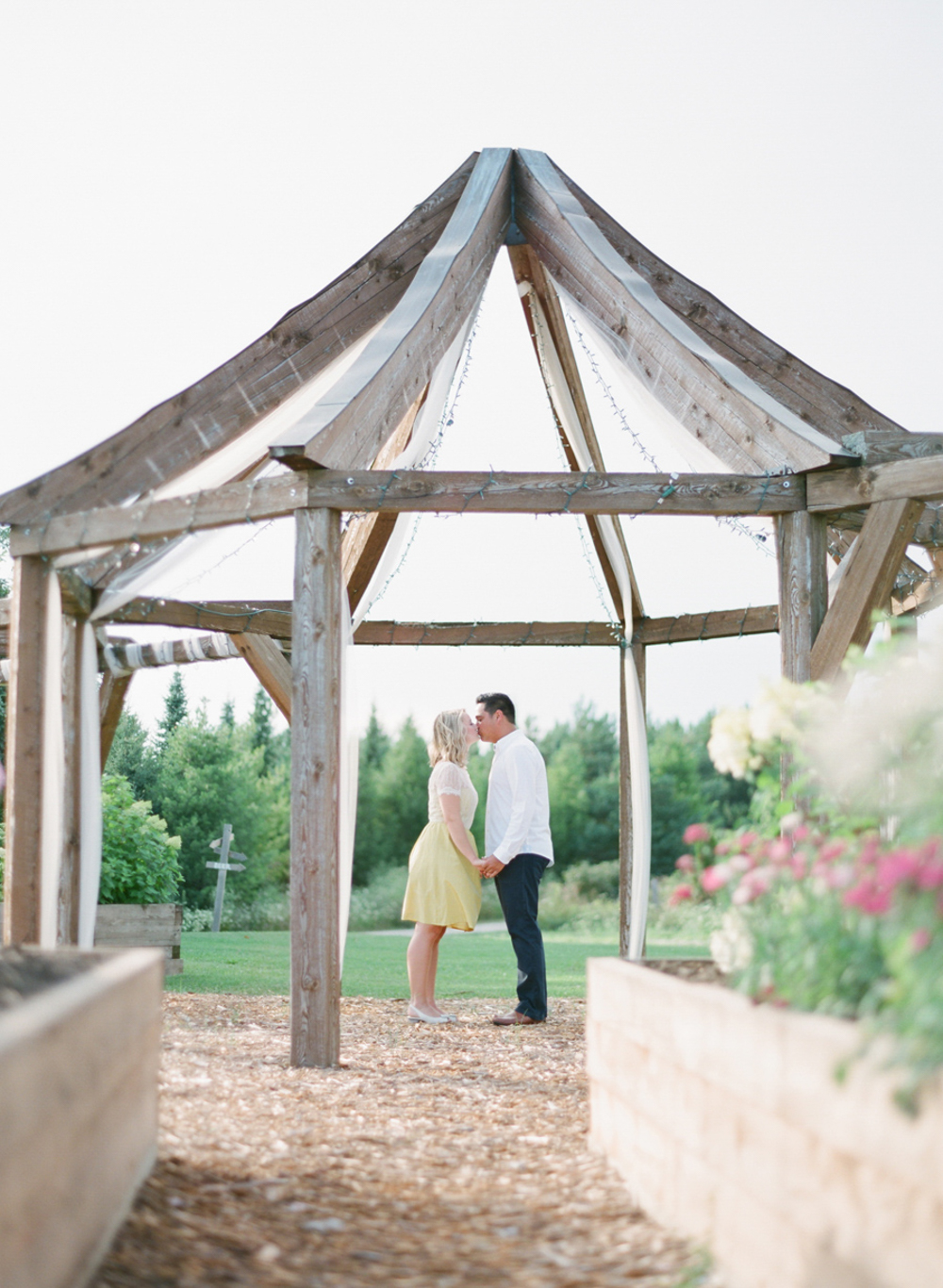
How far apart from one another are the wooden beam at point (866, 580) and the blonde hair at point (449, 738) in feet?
5.79

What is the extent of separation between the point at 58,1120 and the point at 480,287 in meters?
4.43

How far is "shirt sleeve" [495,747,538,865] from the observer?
530 centimetres

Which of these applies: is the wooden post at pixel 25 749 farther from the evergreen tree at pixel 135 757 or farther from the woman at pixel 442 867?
the evergreen tree at pixel 135 757

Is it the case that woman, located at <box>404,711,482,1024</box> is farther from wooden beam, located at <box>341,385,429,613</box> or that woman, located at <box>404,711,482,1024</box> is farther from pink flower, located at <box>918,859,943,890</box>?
pink flower, located at <box>918,859,943,890</box>

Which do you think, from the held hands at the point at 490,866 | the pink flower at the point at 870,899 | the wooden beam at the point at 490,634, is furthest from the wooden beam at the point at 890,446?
the wooden beam at the point at 490,634

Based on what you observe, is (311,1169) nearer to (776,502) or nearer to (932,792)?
(932,792)

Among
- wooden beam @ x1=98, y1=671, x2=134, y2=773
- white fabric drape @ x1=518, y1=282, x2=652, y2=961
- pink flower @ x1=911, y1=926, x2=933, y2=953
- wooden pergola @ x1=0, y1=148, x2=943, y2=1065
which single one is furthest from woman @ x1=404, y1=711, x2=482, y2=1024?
pink flower @ x1=911, y1=926, x2=933, y2=953

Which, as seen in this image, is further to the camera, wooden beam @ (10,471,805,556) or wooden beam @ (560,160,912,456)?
wooden beam @ (560,160,912,456)

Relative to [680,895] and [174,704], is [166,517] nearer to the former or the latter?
[680,895]

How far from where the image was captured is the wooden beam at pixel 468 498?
4316mm

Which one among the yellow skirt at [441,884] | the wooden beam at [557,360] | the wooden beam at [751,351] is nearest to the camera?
the wooden beam at [751,351]

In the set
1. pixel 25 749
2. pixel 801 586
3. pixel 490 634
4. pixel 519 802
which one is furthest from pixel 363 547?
pixel 801 586

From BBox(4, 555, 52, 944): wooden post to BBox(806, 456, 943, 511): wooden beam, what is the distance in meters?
2.99

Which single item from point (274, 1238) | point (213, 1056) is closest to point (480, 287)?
point (213, 1056)
